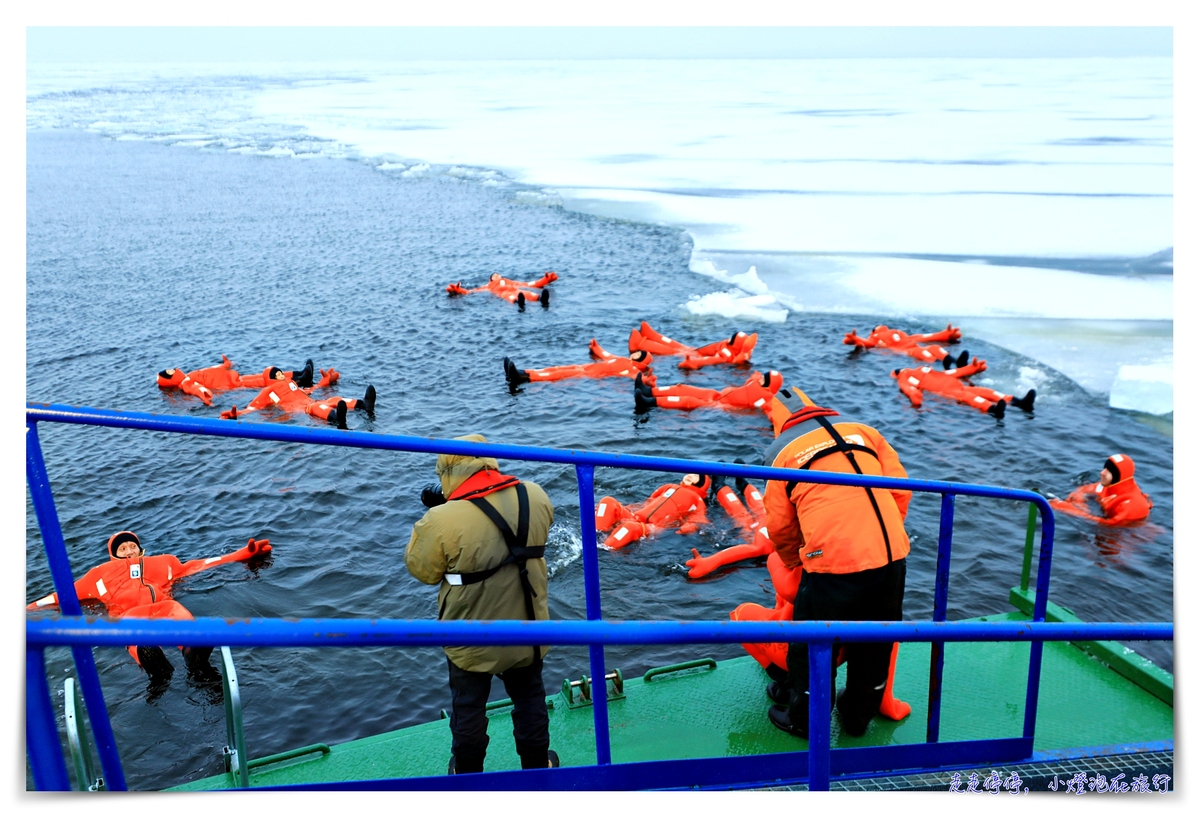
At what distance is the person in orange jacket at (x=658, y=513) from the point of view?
29.3ft

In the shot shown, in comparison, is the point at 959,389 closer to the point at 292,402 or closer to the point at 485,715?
the point at 292,402

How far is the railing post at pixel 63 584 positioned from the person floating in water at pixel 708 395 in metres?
9.65

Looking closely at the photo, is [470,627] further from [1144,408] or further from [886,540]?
[1144,408]

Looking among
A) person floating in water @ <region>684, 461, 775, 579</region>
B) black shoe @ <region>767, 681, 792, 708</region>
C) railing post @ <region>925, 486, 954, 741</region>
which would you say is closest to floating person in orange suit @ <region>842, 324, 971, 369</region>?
person floating in water @ <region>684, 461, 775, 579</region>

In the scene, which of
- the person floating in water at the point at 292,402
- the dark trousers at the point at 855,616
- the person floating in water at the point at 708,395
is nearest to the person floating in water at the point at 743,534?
the person floating in water at the point at 708,395

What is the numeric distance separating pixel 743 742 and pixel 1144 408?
10112 mm

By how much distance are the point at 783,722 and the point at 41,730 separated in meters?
3.40

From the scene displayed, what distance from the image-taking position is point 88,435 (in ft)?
37.5

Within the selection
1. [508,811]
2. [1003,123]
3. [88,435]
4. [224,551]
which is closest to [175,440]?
[88,435]

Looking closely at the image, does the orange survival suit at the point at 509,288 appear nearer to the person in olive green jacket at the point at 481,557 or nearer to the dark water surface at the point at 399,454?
the dark water surface at the point at 399,454

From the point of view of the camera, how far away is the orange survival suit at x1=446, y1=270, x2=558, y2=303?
1748 centimetres

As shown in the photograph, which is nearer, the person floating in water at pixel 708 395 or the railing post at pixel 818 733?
the railing post at pixel 818 733

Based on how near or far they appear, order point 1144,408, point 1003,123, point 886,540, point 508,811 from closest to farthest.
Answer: point 508,811 → point 886,540 → point 1144,408 → point 1003,123

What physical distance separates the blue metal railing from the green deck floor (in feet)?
1.60
